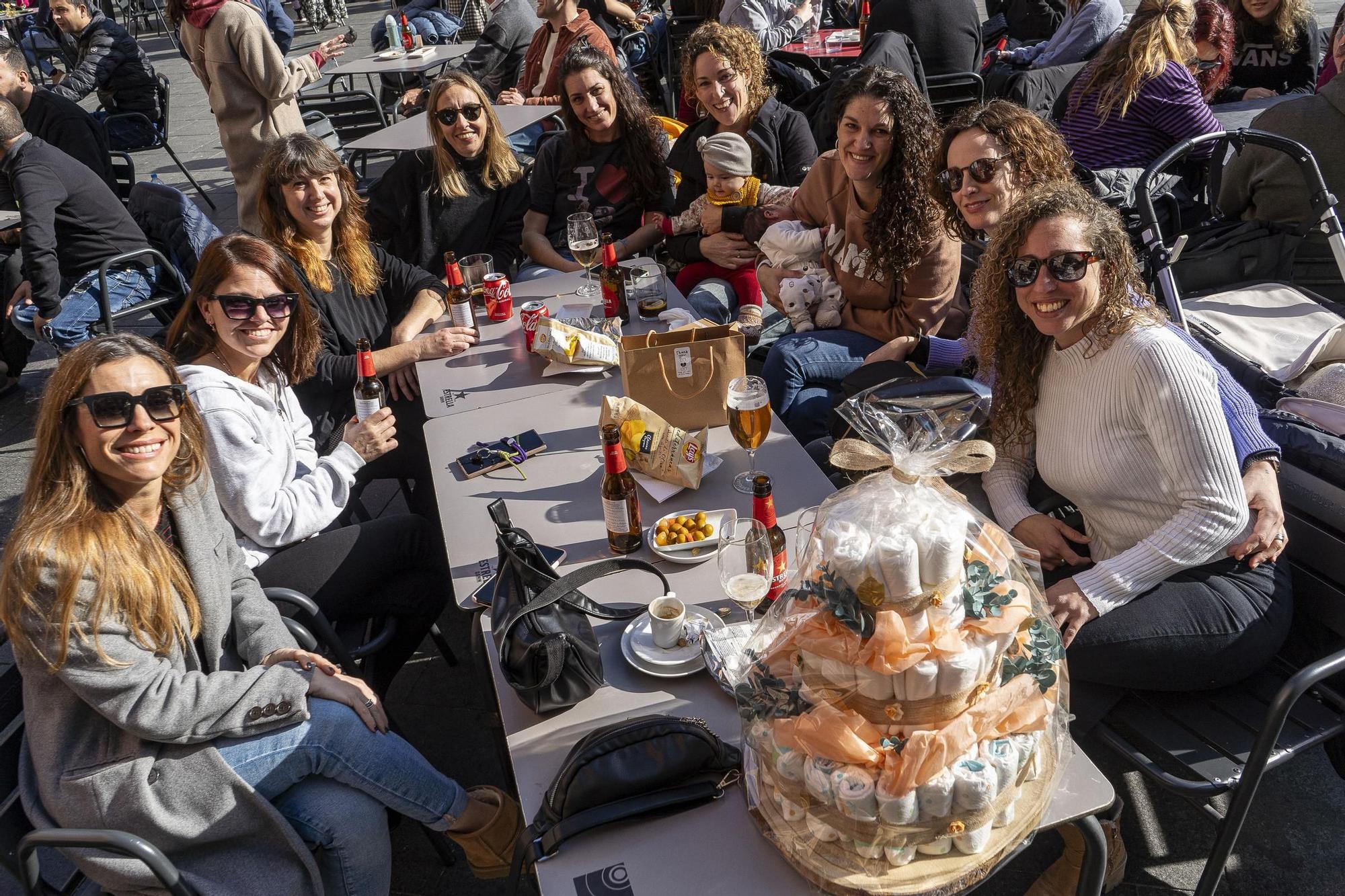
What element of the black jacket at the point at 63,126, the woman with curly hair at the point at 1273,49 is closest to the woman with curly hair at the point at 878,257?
the woman with curly hair at the point at 1273,49

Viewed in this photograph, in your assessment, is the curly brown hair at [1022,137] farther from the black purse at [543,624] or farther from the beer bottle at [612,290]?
the black purse at [543,624]

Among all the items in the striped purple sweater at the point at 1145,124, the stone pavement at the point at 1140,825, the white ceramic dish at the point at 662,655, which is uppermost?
the striped purple sweater at the point at 1145,124

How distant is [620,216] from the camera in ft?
16.0

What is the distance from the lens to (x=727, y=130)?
473 cm

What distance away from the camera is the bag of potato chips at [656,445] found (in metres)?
2.61

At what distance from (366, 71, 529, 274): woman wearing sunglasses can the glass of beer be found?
2.60 meters

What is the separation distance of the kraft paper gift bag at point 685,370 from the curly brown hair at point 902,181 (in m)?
1.00

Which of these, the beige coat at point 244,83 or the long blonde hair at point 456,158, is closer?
the long blonde hair at point 456,158

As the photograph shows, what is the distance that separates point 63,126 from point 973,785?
6.77 metres

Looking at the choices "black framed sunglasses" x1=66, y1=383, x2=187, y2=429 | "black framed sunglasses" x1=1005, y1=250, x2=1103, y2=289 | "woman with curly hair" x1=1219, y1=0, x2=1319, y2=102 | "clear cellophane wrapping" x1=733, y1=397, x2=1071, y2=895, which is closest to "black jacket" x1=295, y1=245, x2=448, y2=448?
"black framed sunglasses" x1=66, y1=383, x2=187, y2=429

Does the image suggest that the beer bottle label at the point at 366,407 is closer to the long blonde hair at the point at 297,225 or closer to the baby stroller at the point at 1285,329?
the long blonde hair at the point at 297,225

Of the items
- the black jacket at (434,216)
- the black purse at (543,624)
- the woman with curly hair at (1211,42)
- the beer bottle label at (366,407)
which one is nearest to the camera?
the black purse at (543,624)

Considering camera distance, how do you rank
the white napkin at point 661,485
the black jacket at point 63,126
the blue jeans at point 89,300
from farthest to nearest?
the black jacket at point 63,126 < the blue jeans at point 89,300 < the white napkin at point 661,485

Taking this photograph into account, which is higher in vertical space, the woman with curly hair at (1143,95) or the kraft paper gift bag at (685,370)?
the woman with curly hair at (1143,95)
